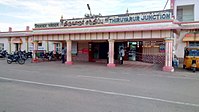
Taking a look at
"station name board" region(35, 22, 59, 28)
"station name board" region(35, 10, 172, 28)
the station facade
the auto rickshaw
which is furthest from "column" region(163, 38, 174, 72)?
"station name board" region(35, 22, 59, 28)

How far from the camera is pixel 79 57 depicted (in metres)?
25.8

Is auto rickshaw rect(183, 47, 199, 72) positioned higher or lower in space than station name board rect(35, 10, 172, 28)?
lower

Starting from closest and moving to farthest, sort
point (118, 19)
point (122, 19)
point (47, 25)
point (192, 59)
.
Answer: point (192, 59) < point (122, 19) < point (118, 19) < point (47, 25)

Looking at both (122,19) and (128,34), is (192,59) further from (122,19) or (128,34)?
(122,19)

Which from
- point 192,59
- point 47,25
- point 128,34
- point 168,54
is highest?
point 47,25

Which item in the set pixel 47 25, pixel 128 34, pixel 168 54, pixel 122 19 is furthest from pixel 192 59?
pixel 47 25

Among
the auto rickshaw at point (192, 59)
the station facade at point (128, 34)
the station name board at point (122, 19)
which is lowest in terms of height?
the auto rickshaw at point (192, 59)

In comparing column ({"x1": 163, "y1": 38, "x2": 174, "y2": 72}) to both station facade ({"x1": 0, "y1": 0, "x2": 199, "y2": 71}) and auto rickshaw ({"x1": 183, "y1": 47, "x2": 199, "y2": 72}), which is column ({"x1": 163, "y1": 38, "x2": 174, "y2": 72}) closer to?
station facade ({"x1": 0, "y1": 0, "x2": 199, "y2": 71})

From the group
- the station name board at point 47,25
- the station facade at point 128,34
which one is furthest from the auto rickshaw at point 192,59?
the station name board at point 47,25

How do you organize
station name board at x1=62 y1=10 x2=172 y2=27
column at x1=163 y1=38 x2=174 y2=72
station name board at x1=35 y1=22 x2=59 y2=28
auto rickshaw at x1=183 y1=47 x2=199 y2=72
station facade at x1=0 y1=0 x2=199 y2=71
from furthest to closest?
station name board at x1=35 y1=22 x2=59 y2=28, station name board at x1=62 y1=10 x2=172 y2=27, station facade at x1=0 y1=0 x2=199 y2=71, column at x1=163 y1=38 x2=174 y2=72, auto rickshaw at x1=183 y1=47 x2=199 y2=72

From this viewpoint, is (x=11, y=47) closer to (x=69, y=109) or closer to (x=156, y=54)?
(x=156, y=54)

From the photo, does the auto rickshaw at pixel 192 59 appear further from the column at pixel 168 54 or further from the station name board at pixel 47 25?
the station name board at pixel 47 25

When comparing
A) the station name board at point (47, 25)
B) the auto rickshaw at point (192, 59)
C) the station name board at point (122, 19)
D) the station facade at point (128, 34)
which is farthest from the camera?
the station name board at point (47, 25)

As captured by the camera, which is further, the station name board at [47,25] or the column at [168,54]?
the station name board at [47,25]
